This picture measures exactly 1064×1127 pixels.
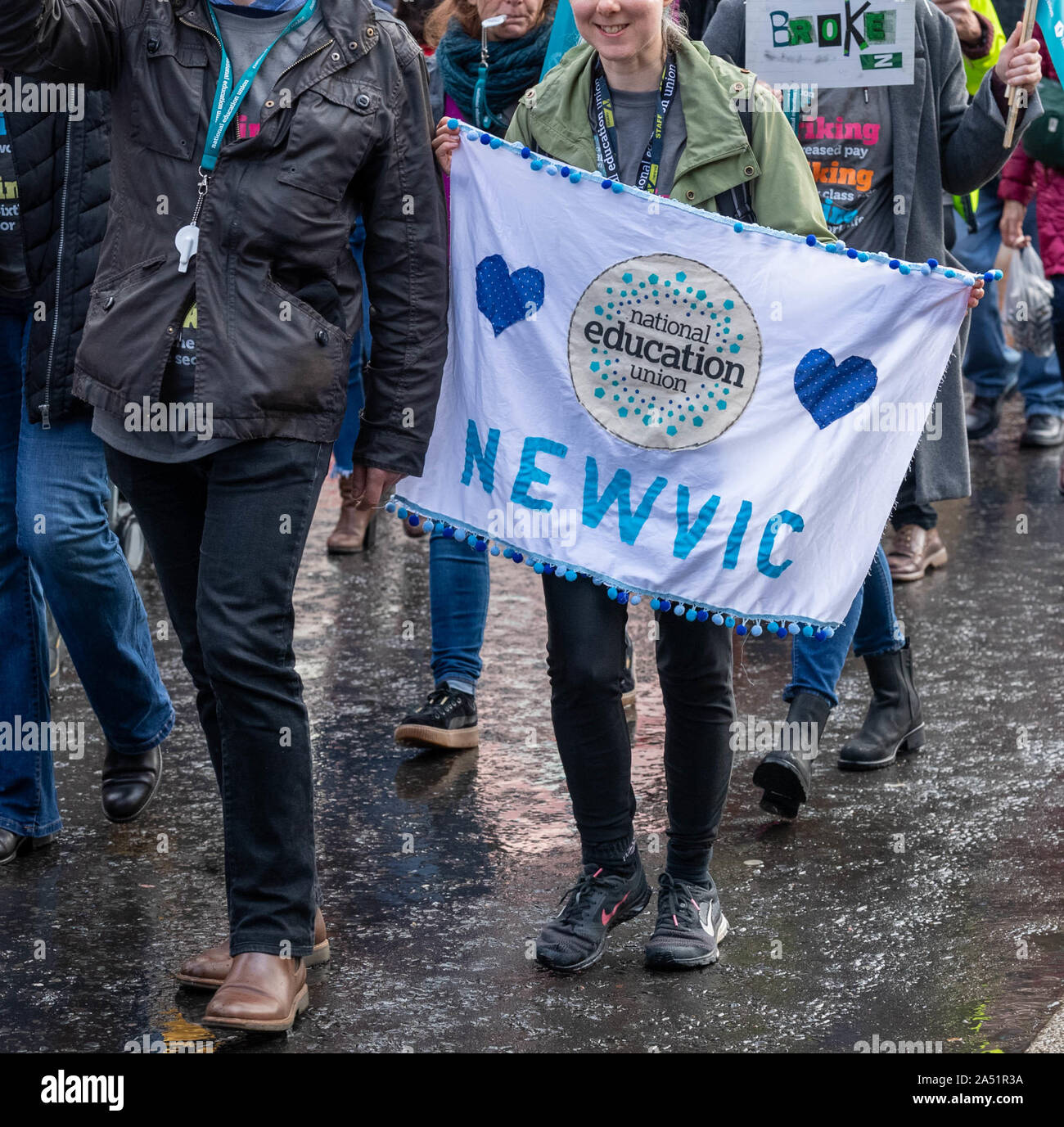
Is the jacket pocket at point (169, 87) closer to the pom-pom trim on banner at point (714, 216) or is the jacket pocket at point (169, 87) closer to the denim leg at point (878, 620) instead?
the pom-pom trim on banner at point (714, 216)

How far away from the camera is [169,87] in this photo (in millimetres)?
3623

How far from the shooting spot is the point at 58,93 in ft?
14.2

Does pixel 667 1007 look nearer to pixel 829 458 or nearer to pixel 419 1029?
pixel 419 1029

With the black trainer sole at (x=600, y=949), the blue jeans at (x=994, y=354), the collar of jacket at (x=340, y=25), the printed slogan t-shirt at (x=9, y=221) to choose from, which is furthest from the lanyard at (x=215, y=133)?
the blue jeans at (x=994, y=354)

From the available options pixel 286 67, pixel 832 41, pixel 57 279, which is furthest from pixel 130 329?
pixel 832 41

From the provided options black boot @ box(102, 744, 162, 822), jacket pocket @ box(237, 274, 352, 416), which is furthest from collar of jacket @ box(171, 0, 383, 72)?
black boot @ box(102, 744, 162, 822)

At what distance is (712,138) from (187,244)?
1118 mm

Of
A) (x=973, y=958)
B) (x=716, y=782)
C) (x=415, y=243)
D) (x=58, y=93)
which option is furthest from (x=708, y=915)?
(x=58, y=93)

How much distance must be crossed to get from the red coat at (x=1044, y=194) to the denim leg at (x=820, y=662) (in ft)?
12.7

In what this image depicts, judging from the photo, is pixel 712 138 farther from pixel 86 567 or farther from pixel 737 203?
pixel 86 567

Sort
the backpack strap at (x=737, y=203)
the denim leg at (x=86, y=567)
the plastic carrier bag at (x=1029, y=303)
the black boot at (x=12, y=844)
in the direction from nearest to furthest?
the backpack strap at (x=737, y=203), the denim leg at (x=86, y=567), the black boot at (x=12, y=844), the plastic carrier bag at (x=1029, y=303)

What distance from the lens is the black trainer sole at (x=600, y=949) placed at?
13.2 ft

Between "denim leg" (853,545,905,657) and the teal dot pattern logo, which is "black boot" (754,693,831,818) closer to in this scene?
"denim leg" (853,545,905,657)
